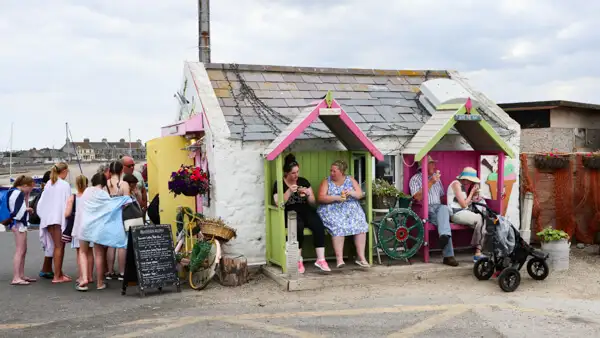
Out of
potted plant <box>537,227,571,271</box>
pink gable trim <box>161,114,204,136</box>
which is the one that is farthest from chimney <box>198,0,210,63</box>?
potted plant <box>537,227,571,271</box>

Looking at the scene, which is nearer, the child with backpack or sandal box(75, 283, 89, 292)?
sandal box(75, 283, 89, 292)

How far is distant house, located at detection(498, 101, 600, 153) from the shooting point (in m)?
14.6

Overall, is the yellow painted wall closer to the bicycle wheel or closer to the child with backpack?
the bicycle wheel

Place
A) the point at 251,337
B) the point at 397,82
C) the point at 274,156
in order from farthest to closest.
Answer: the point at 397,82
the point at 274,156
the point at 251,337

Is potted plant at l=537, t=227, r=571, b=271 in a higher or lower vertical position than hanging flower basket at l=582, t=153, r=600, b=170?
lower

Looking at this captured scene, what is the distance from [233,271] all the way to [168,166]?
2.87 metres

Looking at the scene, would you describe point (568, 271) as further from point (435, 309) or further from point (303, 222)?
point (303, 222)

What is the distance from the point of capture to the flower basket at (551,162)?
1107cm

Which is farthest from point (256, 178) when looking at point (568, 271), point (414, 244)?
point (568, 271)

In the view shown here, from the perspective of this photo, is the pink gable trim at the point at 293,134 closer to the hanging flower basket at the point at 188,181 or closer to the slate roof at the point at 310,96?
the slate roof at the point at 310,96

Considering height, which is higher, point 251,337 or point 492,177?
point 492,177

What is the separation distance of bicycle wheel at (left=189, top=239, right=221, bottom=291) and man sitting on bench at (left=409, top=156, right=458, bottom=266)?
3.28m

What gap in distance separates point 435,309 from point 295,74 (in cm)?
560

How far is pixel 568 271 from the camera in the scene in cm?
923
